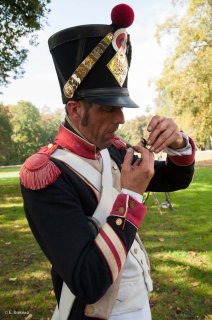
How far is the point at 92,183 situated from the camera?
205 centimetres

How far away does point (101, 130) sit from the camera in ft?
6.62

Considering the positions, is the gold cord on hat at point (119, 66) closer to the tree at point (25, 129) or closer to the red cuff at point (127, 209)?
→ the red cuff at point (127, 209)

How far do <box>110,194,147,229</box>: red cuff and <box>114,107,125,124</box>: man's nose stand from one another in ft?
1.58

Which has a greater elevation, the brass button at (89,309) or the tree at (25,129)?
the brass button at (89,309)

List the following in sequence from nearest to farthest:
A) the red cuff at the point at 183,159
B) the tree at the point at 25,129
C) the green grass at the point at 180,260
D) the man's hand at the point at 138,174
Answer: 1. the man's hand at the point at 138,174
2. the red cuff at the point at 183,159
3. the green grass at the point at 180,260
4. the tree at the point at 25,129

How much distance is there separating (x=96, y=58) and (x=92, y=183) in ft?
2.45

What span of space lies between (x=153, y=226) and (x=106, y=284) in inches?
292

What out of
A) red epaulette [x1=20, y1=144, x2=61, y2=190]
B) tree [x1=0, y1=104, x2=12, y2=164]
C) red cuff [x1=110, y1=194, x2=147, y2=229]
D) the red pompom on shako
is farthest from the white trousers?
tree [x1=0, y1=104, x2=12, y2=164]

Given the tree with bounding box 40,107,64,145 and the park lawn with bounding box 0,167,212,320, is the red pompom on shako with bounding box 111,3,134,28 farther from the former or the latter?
the tree with bounding box 40,107,64,145

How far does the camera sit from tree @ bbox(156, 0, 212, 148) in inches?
850

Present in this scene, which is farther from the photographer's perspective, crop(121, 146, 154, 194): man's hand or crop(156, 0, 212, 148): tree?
crop(156, 0, 212, 148): tree

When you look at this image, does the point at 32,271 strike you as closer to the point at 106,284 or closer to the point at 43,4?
the point at 106,284

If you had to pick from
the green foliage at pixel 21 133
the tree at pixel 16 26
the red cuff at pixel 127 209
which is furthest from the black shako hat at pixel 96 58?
the green foliage at pixel 21 133

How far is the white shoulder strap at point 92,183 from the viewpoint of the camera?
1975 millimetres
